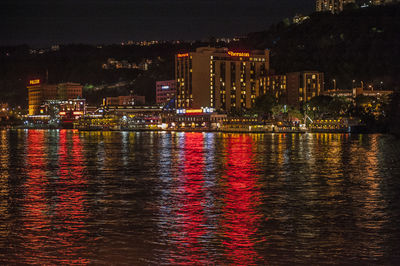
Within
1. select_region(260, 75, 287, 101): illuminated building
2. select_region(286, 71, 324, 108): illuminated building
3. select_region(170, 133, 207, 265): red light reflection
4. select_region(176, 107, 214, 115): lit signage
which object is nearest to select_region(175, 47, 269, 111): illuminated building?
select_region(176, 107, 214, 115): lit signage

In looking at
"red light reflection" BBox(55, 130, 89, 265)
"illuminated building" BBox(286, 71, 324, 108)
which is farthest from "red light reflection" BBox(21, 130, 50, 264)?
"illuminated building" BBox(286, 71, 324, 108)

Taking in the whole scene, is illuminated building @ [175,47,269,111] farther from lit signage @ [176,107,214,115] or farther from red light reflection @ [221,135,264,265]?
red light reflection @ [221,135,264,265]

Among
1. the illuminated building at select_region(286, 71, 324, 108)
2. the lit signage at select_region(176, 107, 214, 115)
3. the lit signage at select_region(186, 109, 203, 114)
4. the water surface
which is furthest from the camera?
the illuminated building at select_region(286, 71, 324, 108)

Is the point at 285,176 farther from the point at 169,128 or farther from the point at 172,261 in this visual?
the point at 169,128

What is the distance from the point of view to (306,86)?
183 metres

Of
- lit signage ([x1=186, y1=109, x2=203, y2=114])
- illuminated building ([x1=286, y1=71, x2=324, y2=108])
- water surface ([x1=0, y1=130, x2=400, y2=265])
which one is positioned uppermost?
illuminated building ([x1=286, y1=71, x2=324, y2=108])

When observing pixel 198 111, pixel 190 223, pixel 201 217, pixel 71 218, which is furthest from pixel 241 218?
pixel 198 111

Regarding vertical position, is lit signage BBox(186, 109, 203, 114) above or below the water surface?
above

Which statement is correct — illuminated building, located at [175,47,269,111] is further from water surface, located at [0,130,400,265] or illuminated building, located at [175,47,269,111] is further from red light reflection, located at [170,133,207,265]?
red light reflection, located at [170,133,207,265]

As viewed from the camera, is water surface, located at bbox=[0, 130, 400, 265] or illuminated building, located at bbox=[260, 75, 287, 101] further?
illuminated building, located at bbox=[260, 75, 287, 101]

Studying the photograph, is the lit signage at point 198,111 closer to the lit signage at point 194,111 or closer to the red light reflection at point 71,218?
the lit signage at point 194,111

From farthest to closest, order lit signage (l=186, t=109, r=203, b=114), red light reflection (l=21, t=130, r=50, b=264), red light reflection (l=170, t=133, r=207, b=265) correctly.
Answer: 1. lit signage (l=186, t=109, r=203, b=114)
2. red light reflection (l=21, t=130, r=50, b=264)
3. red light reflection (l=170, t=133, r=207, b=265)

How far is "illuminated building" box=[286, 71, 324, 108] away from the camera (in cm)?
18288

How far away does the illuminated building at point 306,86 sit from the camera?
18288 centimetres
